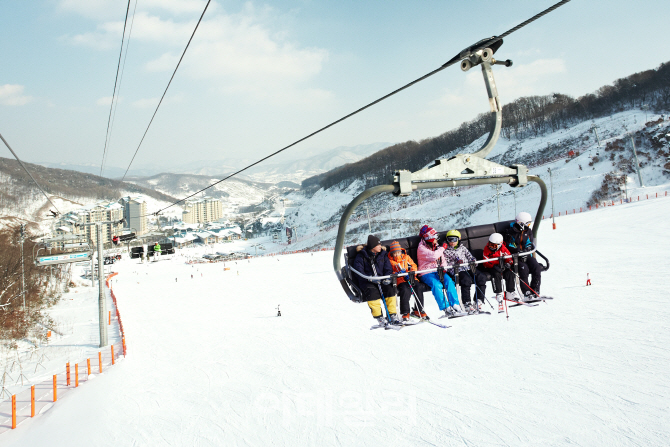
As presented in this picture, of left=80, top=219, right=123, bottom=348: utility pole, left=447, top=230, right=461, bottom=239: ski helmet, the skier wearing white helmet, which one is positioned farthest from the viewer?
left=80, top=219, right=123, bottom=348: utility pole

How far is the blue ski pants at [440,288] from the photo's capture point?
605 cm

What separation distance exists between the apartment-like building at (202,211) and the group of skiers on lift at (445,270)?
159 meters

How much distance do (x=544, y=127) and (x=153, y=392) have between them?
91.9 meters

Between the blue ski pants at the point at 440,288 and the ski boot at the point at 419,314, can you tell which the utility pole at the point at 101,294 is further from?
the blue ski pants at the point at 440,288

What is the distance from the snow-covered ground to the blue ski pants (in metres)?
2.96

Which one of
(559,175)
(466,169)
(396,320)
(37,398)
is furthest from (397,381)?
(559,175)

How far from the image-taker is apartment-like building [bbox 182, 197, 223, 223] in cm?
15638

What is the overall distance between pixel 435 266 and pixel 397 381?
4639mm

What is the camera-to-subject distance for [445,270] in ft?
19.0

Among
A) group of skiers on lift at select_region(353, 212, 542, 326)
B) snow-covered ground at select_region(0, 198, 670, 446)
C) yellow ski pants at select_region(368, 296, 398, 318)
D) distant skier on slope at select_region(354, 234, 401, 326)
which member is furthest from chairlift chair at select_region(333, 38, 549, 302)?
snow-covered ground at select_region(0, 198, 670, 446)

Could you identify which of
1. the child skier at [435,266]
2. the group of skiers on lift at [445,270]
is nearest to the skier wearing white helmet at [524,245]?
the group of skiers on lift at [445,270]

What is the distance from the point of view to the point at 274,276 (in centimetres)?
2691

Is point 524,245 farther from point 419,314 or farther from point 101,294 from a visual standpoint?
point 101,294

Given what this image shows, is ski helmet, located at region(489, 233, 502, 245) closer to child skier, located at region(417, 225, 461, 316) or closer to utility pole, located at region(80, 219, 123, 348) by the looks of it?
child skier, located at region(417, 225, 461, 316)
